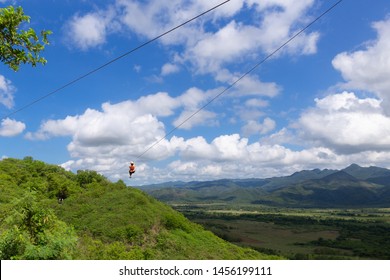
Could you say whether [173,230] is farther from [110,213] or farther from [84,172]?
[84,172]

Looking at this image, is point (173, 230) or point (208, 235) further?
point (208, 235)

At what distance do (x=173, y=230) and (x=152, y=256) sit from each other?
8260mm

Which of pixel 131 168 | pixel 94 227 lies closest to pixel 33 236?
pixel 131 168

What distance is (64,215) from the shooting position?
148 ft

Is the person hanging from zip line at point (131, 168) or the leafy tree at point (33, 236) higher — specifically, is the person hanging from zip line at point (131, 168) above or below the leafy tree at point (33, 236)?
above

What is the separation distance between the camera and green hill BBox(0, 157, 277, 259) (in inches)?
929

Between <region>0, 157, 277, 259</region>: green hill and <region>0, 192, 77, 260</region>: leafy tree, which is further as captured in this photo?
<region>0, 157, 277, 259</region>: green hill

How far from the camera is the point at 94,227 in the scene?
1603 inches

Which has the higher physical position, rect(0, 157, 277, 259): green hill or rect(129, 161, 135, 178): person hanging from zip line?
rect(129, 161, 135, 178): person hanging from zip line

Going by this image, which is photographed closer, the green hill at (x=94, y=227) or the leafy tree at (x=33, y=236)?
the leafy tree at (x=33, y=236)

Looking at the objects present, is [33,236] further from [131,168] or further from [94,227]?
[94,227]

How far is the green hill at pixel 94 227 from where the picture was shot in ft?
77.4

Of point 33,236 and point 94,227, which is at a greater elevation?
point 33,236
